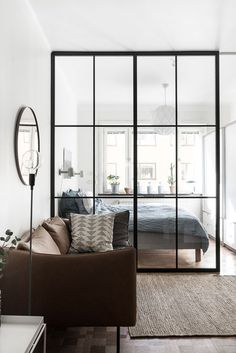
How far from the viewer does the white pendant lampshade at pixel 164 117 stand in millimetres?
4172

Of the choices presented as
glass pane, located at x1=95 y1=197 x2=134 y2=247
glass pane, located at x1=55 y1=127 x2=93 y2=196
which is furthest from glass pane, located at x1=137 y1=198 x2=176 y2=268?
glass pane, located at x1=55 y1=127 x2=93 y2=196

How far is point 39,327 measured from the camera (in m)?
1.61

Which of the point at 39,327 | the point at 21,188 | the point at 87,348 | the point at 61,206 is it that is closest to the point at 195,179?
the point at 61,206

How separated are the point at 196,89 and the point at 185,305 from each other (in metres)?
2.45

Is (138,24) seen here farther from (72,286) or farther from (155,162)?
(72,286)

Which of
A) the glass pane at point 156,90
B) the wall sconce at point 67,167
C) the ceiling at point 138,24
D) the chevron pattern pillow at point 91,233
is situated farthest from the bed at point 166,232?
the ceiling at point 138,24

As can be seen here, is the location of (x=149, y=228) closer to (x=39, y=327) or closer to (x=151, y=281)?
(x=151, y=281)

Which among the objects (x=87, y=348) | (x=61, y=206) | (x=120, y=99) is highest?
(x=120, y=99)

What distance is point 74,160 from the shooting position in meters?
4.16

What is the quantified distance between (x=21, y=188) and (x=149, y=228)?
6.02ft

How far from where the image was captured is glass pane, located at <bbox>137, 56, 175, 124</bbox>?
4.17 meters

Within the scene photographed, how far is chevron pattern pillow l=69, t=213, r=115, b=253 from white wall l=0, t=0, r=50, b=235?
1.46 feet

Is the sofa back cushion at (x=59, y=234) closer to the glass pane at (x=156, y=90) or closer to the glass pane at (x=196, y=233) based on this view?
the glass pane at (x=196, y=233)

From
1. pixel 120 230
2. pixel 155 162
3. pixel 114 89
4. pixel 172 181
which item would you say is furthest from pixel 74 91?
pixel 120 230
